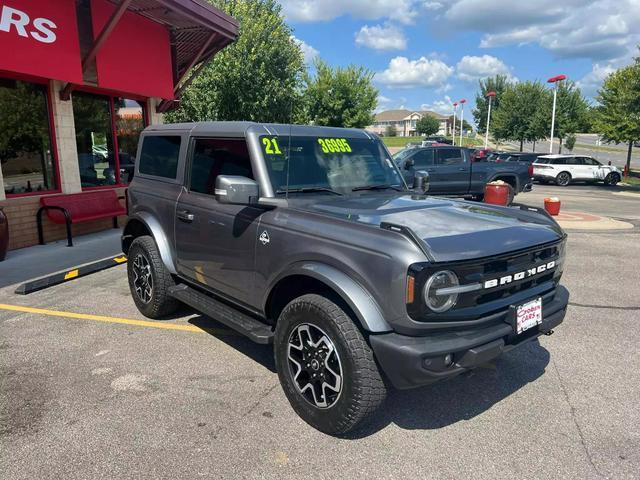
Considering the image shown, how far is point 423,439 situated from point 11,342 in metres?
3.81

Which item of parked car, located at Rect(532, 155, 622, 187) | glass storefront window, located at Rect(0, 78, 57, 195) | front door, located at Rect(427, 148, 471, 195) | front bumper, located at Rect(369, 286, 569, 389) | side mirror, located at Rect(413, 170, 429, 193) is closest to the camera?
front bumper, located at Rect(369, 286, 569, 389)

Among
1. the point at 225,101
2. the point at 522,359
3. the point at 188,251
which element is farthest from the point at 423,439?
the point at 225,101

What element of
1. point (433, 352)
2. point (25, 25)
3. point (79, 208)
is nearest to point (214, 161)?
point (433, 352)

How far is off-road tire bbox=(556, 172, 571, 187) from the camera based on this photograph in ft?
80.2

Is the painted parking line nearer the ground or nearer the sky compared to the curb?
nearer the ground

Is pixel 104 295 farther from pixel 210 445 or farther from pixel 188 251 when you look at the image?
pixel 210 445

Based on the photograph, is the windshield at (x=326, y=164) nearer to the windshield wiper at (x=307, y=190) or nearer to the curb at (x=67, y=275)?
the windshield wiper at (x=307, y=190)

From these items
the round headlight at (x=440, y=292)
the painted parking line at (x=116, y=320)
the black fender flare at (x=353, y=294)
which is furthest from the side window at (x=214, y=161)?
the round headlight at (x=440, y=292)

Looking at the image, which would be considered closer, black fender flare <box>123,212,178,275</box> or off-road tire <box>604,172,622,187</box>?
black fender flare <box>123,212,178,275</box>

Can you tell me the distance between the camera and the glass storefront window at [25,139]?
838 centimetres

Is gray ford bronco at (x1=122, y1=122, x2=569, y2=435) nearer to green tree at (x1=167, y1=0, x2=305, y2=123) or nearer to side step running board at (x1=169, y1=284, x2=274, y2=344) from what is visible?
side step running board at (x1=169, y1=284, x2=274, y2=344)

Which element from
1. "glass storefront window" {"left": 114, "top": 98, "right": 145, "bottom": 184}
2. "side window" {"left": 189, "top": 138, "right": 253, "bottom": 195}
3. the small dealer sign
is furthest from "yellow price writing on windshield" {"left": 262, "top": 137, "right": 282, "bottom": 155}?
"glass storefront window" {"left": 114, "top": 98, "right": 145, "bottom": 184}

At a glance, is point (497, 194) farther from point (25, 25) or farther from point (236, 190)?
point (25, 25)

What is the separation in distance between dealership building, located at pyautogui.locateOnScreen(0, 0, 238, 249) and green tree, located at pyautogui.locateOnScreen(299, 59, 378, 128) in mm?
22739
